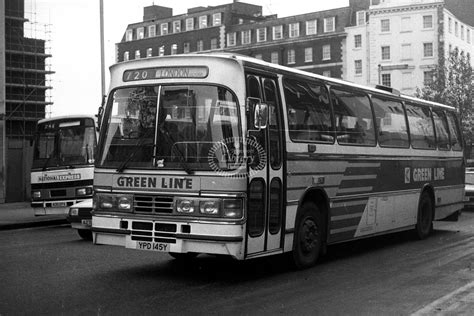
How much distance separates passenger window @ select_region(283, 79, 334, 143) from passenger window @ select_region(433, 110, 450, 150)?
529 centimetres

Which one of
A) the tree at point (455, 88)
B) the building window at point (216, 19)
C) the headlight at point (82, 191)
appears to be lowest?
the headlight at point (82, 191)

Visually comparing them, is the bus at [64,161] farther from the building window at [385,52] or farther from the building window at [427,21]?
the building window at [427,21]

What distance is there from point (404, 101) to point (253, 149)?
19.7ft

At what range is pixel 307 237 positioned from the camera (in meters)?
9.67

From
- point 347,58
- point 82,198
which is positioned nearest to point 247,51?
point 347,58

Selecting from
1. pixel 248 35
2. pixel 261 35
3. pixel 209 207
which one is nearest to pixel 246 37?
pixel 248 35

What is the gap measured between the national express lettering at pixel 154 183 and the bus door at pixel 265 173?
0.82 meters

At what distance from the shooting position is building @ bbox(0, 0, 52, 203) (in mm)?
26875

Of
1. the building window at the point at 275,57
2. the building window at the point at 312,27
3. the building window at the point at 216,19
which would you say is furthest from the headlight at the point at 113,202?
the building window at the point at 216,19

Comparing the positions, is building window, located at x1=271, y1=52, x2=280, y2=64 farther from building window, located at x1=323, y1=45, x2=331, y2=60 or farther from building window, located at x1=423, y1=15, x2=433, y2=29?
building window, located at x1=423, y1=15, x2=433, y2=29

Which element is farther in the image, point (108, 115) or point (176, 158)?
point (108, 115)

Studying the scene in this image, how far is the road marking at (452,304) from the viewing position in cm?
688

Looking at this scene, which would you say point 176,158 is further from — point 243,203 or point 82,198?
point 82,198

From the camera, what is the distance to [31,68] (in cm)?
3102
